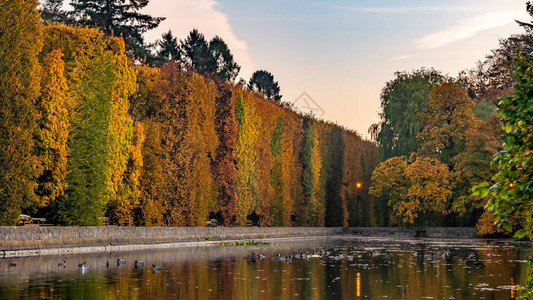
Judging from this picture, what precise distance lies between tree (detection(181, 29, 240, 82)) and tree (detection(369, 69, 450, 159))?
27382 millimetres

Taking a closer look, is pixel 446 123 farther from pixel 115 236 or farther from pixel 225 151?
pixel 115 236

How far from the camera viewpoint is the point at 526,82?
666 cm

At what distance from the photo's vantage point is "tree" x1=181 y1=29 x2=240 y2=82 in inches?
3462

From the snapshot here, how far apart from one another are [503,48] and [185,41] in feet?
135

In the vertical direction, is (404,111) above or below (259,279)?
above

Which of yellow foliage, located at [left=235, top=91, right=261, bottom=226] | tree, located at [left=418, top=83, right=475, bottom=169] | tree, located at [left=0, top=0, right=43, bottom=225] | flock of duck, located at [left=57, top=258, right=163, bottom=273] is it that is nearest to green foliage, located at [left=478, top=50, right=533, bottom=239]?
flock of duck, located at [left=57, top=258, right=163, bottom=273]

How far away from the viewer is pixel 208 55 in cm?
8975

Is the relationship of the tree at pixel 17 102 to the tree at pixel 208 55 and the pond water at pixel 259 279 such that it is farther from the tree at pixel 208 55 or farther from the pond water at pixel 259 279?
the tree at pixel 208 55

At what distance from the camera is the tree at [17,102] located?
2733 cm

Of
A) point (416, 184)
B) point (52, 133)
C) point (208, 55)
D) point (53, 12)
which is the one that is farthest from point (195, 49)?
point (52, 133)

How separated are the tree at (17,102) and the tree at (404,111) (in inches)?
1521

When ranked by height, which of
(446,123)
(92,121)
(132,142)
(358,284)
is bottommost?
(358,284)

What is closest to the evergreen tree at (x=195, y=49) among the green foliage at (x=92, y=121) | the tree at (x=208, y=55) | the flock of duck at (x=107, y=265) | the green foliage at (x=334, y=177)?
the tree at (x=208, y=55)

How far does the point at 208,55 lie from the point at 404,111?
1364 inches
